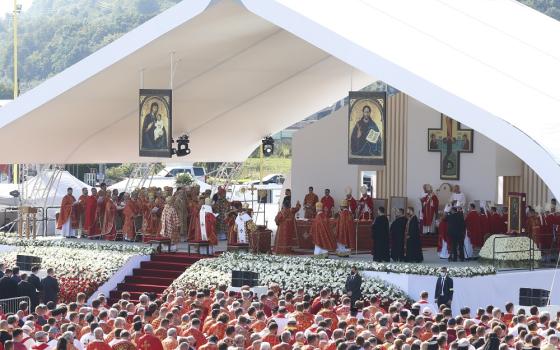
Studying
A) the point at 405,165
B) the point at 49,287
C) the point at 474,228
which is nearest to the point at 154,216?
the point at 49,287

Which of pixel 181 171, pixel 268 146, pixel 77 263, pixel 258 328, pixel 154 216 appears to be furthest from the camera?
pixel 181 171

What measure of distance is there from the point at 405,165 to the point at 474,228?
5.06 m

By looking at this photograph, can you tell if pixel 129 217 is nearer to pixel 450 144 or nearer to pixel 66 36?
pixel 450 144

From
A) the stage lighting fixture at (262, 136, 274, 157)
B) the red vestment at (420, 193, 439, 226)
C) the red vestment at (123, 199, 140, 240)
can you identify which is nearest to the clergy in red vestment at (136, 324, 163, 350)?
the red vestment at (123, 199, 140, 240)

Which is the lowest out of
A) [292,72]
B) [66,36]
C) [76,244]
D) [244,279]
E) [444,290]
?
[444,290]

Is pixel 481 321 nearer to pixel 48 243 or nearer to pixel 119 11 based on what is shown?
pixel 48 243

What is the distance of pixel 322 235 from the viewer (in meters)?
27.0

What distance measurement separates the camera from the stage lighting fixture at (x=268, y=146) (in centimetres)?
3609

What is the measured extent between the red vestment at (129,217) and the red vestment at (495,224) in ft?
26.8

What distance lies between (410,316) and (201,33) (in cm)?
1050

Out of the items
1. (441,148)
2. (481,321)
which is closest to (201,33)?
(441,148)

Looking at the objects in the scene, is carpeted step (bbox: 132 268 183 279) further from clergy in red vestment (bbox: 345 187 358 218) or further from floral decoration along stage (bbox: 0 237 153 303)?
clergy in red vestment (bbox: 345 187 358 218)

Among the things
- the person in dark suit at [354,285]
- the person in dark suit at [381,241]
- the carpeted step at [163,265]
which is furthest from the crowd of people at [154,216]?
the person in dark suit at [354,285]

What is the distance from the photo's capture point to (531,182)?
102 feet
